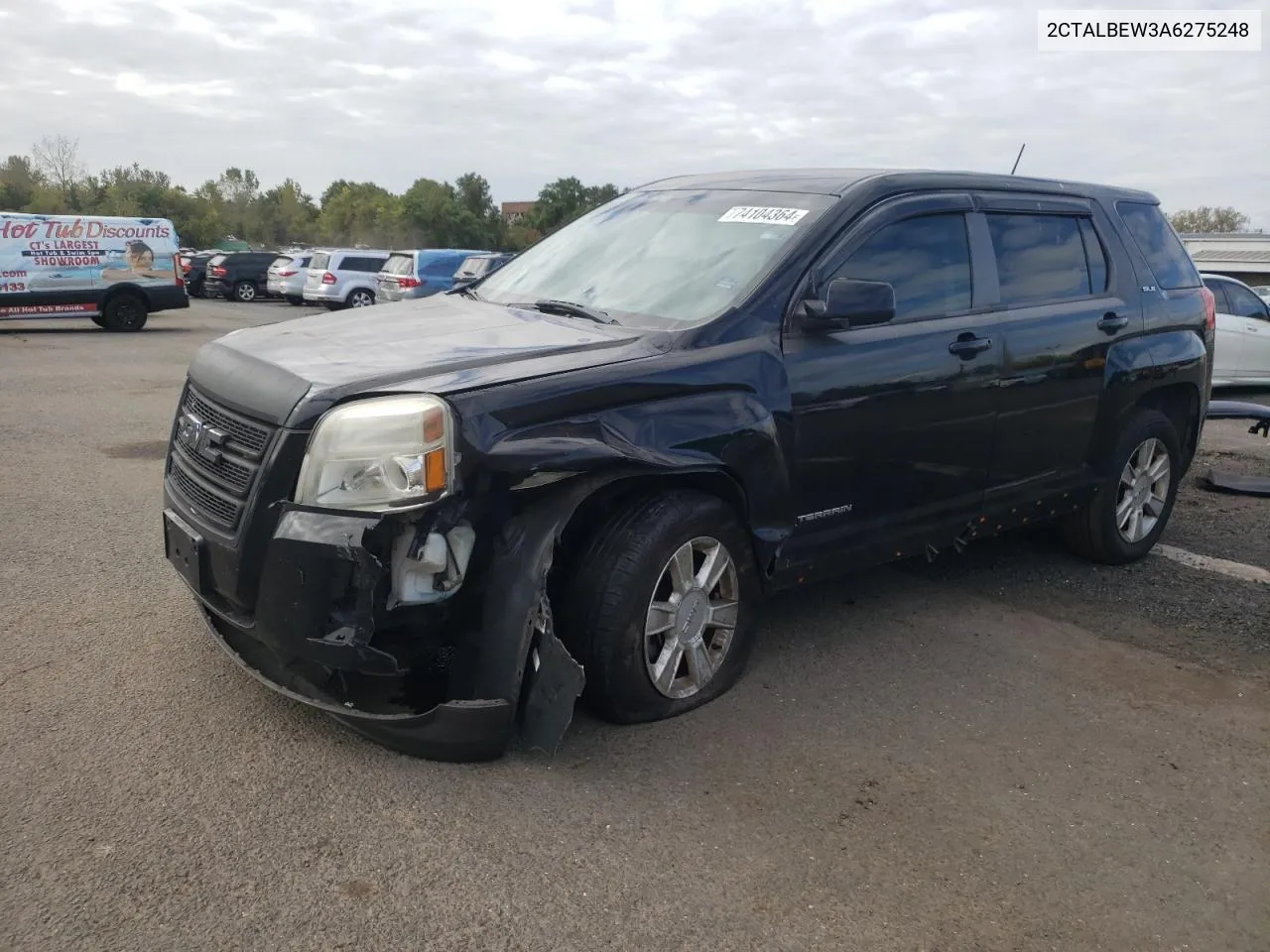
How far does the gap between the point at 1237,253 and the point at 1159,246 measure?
48934 millimetres

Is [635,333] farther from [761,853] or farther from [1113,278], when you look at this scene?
[1113,278]

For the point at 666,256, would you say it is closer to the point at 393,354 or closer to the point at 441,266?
the point at 393,354

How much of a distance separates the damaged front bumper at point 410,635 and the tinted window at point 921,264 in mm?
1652

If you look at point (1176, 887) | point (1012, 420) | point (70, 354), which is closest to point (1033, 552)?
point (1012, 420)

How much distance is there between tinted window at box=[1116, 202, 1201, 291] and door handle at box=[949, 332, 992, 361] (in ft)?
5.39

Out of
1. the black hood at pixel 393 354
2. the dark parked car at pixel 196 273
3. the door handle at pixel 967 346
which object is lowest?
the dark parked car at pixel 196 273

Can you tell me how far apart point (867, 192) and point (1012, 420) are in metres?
1.24

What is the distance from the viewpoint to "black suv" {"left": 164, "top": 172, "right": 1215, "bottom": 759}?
3.02 meters

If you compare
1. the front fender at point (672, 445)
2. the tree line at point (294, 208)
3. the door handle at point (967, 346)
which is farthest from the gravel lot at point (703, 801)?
the tree line at point (294, 208)

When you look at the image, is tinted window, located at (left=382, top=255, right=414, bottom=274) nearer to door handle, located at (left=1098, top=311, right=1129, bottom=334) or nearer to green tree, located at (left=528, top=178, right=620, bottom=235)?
door handle, located at (left=1098, top=311, right=1129, bottom=334)

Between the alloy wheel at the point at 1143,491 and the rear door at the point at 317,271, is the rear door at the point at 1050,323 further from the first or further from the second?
the rear door at the point at 317,271

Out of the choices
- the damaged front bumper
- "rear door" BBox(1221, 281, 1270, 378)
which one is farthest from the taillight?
"rear door" BBox(1221, 281, 1270, 378)

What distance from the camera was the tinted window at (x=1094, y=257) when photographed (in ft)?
16.9

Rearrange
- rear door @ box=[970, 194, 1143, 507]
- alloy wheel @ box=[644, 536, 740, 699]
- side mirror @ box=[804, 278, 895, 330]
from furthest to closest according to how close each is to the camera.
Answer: rear door @ box=[970, 194, 1143, 507]
side mirror @ box=[804, 278, 895, 330]
alloy wheel @ box=[644, 536, 740, 699]
